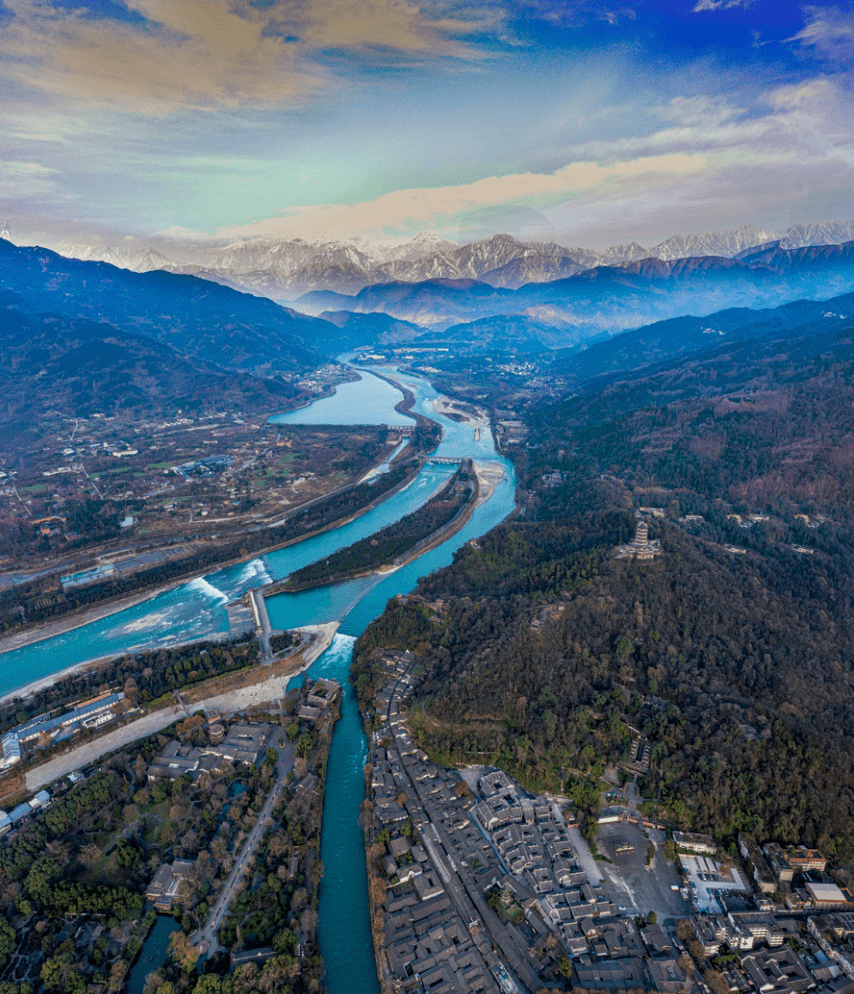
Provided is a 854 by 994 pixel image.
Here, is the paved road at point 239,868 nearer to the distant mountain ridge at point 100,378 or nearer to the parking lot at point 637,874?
the parking lot at point 637,874

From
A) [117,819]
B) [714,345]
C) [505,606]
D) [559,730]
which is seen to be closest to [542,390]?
[714,345]

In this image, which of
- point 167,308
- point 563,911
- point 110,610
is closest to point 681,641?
point 563,911

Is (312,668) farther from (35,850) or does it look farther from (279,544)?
(279,544)

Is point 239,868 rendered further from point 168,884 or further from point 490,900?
point 490,900

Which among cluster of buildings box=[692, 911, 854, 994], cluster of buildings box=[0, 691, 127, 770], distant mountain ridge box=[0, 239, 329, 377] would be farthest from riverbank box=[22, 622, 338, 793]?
distant mountain ridge box=[0, 239, 329, 377]

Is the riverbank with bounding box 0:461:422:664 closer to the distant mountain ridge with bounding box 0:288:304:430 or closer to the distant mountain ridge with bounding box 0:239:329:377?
the distant mountain ridge with bounding box 0:288:304:430

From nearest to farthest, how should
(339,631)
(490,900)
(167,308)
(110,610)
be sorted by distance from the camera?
(490,900)
(339,631)
(110,610)
(167,308)
